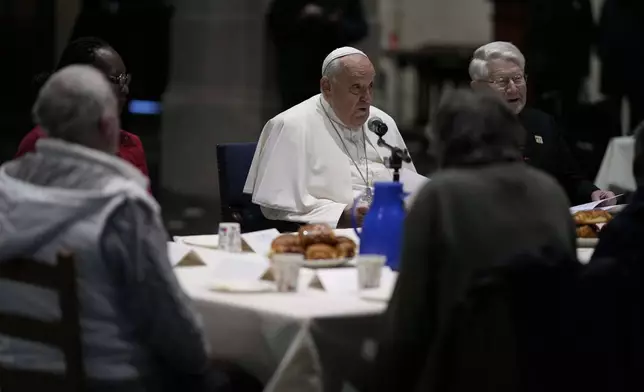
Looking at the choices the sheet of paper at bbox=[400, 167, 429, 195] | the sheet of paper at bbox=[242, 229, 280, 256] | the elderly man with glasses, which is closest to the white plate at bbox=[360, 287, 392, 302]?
the sheet of paper at bbox=[242, 229, 280, 256]

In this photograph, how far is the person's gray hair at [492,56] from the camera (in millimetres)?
5477

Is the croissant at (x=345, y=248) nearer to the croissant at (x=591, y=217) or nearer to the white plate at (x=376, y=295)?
the white plate at (x=376, y=295)

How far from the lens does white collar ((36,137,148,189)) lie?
10.5ft

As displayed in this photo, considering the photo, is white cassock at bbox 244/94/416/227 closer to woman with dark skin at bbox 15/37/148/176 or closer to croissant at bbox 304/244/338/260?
woman with dark skin at bbox 15/37/148/176

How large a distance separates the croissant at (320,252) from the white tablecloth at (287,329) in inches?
11.8

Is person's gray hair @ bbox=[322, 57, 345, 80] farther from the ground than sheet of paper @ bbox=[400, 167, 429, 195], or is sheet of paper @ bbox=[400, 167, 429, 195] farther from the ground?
person's gray hair @ bbox=[322, 57, 345, 80]

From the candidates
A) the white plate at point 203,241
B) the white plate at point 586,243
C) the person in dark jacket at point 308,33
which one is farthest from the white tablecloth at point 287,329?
the person in dark jacket at point 308,33

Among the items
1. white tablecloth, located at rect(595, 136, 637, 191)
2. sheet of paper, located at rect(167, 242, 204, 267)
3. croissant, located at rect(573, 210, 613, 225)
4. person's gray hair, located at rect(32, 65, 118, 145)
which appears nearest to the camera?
person's gray hair, located at rect(32, 65, 118, 145)

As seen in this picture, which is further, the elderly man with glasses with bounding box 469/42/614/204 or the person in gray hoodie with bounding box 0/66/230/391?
the elderly man with glasses with bounding box 469/42/614/204

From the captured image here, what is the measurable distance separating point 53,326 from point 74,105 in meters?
0.53

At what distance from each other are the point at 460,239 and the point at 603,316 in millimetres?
355

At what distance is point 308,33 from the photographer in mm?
8180

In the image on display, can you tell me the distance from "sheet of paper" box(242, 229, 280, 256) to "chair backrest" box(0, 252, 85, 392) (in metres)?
1.06

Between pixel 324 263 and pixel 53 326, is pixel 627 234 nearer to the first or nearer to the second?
pixel 324 263
